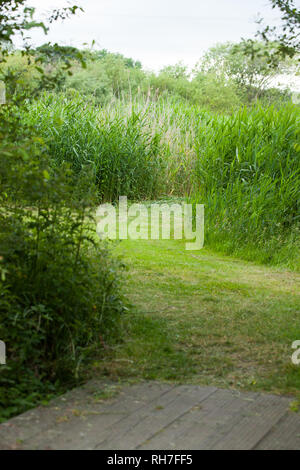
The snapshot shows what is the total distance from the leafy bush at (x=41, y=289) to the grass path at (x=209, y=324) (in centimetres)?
27

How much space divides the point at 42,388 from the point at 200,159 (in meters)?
5.71

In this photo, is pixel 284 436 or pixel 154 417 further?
pixel 154 417

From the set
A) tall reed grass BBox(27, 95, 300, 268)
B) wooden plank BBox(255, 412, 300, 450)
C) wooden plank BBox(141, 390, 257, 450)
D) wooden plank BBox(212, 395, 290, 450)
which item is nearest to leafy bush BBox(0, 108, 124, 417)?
wooden plank BBox(141, 390, 257, 450)

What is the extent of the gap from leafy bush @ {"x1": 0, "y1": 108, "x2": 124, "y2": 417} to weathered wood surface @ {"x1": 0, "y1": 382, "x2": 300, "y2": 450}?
24cm

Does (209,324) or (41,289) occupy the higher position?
(41,289)

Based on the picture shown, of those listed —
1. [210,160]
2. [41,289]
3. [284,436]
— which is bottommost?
[284,436]

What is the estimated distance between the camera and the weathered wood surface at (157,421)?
2.14m

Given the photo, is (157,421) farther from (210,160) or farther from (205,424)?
(210,160)

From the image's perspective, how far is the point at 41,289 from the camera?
9.75 ft

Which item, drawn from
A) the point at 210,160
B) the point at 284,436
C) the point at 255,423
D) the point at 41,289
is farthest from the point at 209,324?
the point at 210,160

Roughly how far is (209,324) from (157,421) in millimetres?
1671

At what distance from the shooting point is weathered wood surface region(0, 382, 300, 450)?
84.4 inches

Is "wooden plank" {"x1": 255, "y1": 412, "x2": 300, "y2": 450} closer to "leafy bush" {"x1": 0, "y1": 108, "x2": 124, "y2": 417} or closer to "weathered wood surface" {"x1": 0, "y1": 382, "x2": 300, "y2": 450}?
"weathered wood surface" {"x1": 0, "y1": 382, "x2": 300, "y2": 450}

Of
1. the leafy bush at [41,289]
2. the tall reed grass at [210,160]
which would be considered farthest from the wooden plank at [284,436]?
the tall reed grass at [210,160]
